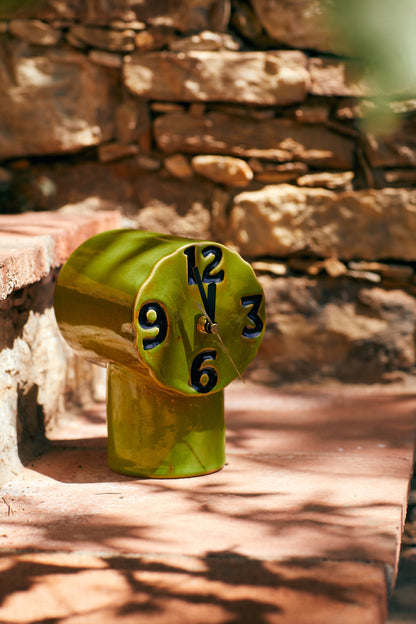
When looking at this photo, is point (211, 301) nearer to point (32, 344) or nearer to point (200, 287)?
point (200, 287)

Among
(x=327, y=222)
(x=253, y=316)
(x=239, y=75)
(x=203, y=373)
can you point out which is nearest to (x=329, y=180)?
(x=327, y=222)

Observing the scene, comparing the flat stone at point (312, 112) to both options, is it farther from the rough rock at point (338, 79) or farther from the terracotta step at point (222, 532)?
the terracotta step at point (222, 532)

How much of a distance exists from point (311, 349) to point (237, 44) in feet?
4.99

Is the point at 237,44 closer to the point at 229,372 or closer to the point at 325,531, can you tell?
the point at 229,372

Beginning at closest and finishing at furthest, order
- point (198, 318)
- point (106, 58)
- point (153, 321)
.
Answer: point (153, 321), point (198, 318), point (106, 58)

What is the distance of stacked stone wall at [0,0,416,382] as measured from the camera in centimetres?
401

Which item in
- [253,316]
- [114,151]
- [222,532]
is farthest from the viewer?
[114,151]

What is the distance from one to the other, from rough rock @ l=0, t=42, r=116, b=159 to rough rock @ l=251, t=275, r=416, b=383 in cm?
115

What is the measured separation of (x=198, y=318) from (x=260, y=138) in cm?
159

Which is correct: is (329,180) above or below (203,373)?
above

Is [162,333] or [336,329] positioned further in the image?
[336,329]

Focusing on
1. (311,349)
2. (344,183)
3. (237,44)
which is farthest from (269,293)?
(237,44)

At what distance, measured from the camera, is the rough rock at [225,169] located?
13.4 feet

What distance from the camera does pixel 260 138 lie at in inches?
161
